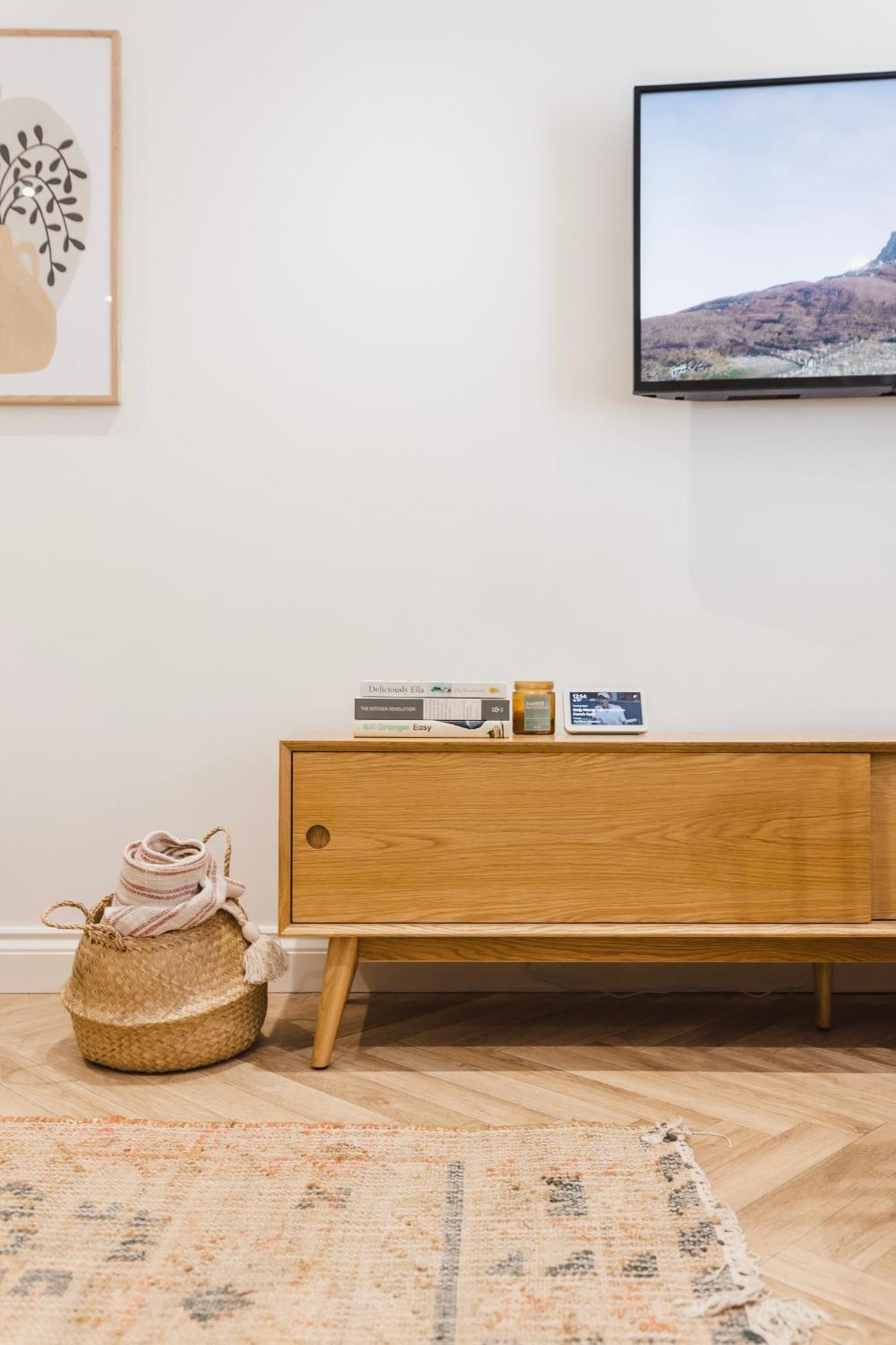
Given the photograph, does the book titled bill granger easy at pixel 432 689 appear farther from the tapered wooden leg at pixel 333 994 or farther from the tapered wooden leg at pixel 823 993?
the tapered wooden leg at pixel 823 993

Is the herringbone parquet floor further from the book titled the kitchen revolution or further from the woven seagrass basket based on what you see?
the book titled the kitchen revolution

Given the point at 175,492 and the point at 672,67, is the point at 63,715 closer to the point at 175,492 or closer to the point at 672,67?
the point at 175,492

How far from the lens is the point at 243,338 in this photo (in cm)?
245

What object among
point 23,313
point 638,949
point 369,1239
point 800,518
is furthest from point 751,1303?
point 23,313

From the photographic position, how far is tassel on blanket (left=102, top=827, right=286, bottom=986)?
1.98 meters

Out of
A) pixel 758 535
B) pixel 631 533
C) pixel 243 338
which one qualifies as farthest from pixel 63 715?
pixel 758 535

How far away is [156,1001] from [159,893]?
185mm

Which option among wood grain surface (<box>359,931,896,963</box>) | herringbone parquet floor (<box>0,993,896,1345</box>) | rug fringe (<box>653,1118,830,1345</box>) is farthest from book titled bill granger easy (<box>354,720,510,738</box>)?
rug fringe (<box>653,1118,830,1345</box>)

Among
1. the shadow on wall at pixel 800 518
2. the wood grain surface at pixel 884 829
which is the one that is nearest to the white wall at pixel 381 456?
the shadow on wall at pixel 800 518

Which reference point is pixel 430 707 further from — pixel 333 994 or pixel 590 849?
pixel 333 994

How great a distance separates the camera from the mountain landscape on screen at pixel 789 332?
7.53 ft

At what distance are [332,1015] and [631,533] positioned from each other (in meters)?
1.18

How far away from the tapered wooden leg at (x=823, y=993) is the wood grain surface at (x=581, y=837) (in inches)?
8.3

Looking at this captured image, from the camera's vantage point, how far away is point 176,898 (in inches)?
79.2
